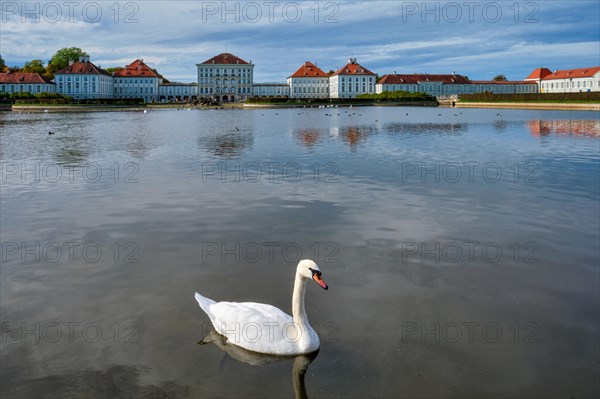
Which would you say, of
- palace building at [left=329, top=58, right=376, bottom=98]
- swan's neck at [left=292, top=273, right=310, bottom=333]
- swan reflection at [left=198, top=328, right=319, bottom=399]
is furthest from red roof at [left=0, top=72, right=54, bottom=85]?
swan's neck at [left=292, top=273, right=310, bottom=333]

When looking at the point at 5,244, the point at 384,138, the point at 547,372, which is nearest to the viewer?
the point at 547,372

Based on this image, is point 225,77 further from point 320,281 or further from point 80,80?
point 320,281

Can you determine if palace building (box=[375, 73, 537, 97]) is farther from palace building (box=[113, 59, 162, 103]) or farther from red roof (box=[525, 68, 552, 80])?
palace building (box=[113, 59, 162, 103])

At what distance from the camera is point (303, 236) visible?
846 centimetres

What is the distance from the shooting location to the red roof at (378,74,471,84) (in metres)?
137

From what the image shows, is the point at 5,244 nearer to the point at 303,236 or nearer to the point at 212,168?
the point at 303,236

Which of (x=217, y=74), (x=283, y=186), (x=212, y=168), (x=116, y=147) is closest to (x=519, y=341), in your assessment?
(x=283, y=186)

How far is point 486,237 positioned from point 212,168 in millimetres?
9660

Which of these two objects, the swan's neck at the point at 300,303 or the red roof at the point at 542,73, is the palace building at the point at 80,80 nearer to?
the red roof at the point at 542,73

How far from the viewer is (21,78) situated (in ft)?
365

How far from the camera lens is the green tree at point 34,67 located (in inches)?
4934

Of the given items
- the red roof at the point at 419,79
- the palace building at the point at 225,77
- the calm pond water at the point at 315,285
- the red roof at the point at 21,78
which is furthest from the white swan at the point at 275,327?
the red roof at the point at 419,79

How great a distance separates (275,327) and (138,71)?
133 metres

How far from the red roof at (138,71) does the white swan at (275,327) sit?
129815 millimetres
